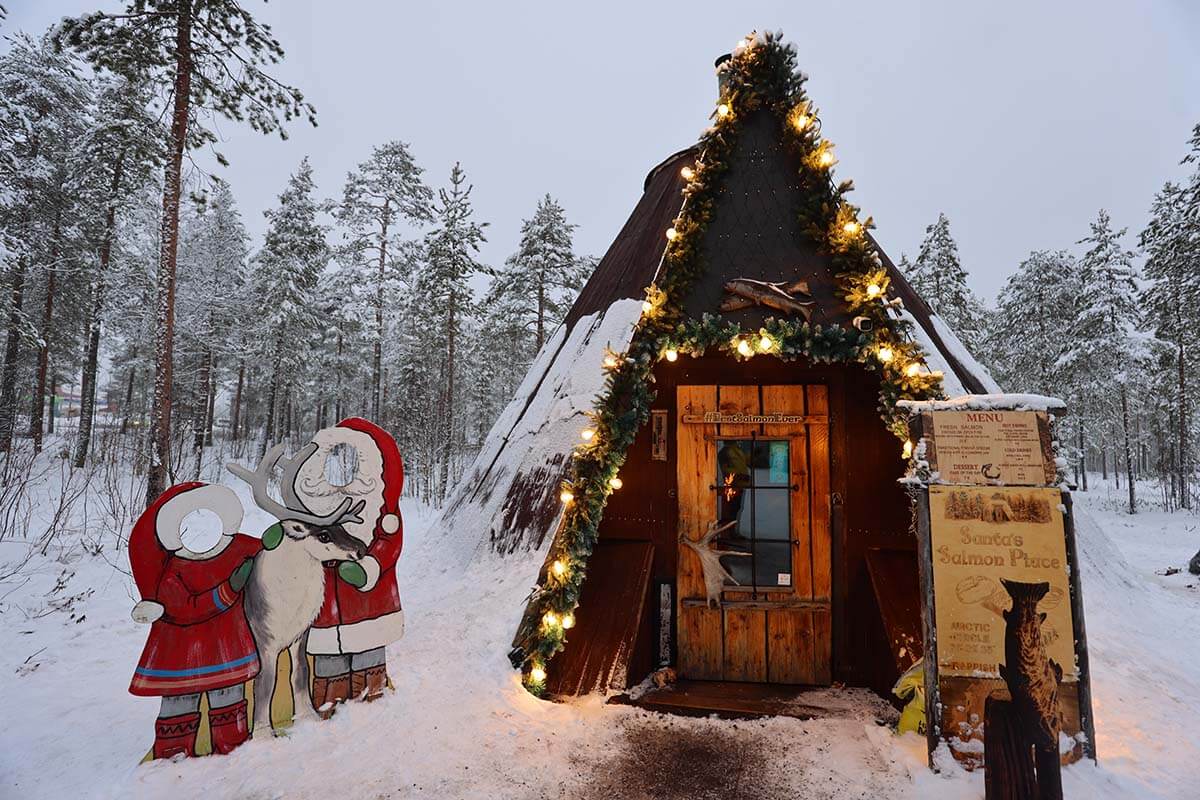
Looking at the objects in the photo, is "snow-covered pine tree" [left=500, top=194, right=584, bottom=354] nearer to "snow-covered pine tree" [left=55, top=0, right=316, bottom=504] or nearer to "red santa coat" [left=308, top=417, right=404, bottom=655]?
"snow-covered pine tree" [left=55, top=0, right=316, bottom=504]

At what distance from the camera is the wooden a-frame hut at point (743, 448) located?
4.14 m

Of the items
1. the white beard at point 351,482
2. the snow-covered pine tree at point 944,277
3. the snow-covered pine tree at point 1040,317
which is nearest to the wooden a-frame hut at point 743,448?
the white beard at point 351,482

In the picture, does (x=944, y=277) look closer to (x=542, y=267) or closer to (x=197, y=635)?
(x=542, y=267)

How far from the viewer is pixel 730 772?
3.19 metres

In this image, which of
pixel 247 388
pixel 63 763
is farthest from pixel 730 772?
pixel 247 388

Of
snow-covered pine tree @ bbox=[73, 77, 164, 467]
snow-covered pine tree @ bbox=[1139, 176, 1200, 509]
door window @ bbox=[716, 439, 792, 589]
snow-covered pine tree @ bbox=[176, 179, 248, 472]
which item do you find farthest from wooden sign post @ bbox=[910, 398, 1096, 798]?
snow-covered pine tree @ bbox=[176, 179, 248, 472]

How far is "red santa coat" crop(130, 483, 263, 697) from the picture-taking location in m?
3.02

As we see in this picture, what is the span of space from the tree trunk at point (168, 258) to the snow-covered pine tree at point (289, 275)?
12.7 metres

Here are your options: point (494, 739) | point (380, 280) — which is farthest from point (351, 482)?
point (380, 280)

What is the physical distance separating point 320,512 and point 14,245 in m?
14.7

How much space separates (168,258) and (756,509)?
9.91m

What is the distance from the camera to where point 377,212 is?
19469mm

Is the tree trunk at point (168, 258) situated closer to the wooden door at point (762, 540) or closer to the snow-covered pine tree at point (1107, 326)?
the wooden door at point (762, 540)

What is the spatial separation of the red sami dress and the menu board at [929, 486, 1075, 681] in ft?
13.1
